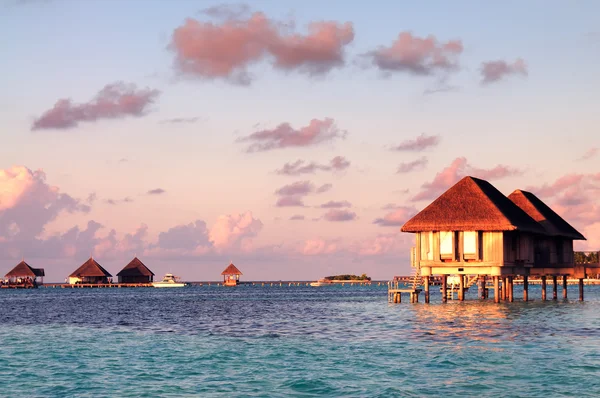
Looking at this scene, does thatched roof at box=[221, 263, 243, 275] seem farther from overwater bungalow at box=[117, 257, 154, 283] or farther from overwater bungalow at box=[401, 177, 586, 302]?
overwater bungalow at box=[401, 177, 586, 302]

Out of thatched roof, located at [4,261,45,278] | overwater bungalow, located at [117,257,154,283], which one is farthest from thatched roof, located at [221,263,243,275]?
thatched roof, located at [4,261,45,278]

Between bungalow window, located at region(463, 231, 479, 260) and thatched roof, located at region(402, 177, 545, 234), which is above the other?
thatched roof, located at region(402, 177, 545, 234)

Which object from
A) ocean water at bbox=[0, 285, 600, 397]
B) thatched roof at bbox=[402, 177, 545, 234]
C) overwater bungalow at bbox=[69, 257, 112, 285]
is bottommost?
ocean water at bbox=[0, 285, 600, 397]

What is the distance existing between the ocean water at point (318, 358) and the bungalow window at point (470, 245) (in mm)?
6948

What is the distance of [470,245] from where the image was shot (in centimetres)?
5269

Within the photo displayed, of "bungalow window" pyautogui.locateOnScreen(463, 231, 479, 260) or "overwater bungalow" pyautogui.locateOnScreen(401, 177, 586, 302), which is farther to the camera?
"bungalow window" pyautogui.locateOnScreen(463, 231, 479, 260)

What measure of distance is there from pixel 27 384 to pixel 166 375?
4063mm

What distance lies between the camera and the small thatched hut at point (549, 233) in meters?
62.2

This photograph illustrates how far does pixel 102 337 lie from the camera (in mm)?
38969

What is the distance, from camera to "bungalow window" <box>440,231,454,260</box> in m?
53.0

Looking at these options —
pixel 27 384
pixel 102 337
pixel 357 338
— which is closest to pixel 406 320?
pixel 357 338

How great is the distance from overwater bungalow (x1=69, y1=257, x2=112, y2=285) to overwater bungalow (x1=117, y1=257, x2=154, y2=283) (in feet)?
10.4

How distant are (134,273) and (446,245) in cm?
Answer: 12299

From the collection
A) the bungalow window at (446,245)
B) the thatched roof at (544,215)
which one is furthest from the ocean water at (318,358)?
the thatched roof at (544,215)
